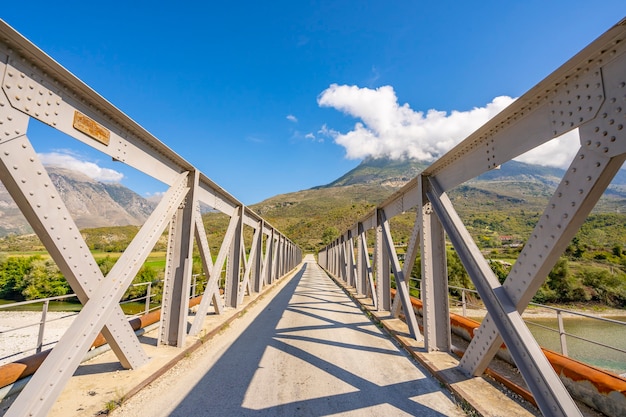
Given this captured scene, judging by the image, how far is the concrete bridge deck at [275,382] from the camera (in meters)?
3.18

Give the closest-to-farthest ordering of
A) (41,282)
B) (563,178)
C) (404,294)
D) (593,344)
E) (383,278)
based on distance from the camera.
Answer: (563,178) → (404,294) → (383,278) → (593,344) → (41,282)

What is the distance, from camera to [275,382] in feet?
13.0

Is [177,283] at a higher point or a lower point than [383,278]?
higher

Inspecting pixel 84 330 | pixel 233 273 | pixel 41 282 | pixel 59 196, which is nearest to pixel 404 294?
pixel 233 273

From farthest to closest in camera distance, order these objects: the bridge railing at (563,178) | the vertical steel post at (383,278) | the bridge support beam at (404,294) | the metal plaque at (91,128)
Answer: the vertical steel post at (383,278) < the bridge support beam at (404,294) < the metal plaque at (91,128) < the bridge railing at (563,178)

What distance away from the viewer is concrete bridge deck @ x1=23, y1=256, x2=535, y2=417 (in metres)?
3.18

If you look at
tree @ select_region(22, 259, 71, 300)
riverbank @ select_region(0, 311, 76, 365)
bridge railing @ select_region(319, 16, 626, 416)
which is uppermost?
bridge railing @ select_region(319, 16, 626, 416)

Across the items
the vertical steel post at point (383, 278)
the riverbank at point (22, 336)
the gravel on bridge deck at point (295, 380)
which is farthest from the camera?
the riverbank at point (22, 336)

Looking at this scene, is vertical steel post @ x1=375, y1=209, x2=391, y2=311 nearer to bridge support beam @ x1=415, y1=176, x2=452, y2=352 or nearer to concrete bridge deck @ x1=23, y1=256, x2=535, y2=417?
concrete bridge deck @ x1=23, y1=256, x2=535, y2=417

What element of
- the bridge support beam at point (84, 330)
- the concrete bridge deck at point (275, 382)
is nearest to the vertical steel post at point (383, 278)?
the concrete bridge deck at point (275, 382)

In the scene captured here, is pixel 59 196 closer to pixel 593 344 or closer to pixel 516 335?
pixel 516 335

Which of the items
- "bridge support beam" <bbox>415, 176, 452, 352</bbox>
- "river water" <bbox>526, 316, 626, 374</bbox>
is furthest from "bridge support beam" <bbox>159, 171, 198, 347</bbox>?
"river water" <bbox>526, 316, 626, 374</bbox>

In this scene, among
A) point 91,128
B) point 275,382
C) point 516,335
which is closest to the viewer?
point 516,335

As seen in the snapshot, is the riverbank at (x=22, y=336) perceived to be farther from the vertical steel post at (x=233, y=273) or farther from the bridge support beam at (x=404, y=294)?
the bridge support beam at (x=404, y=294)
